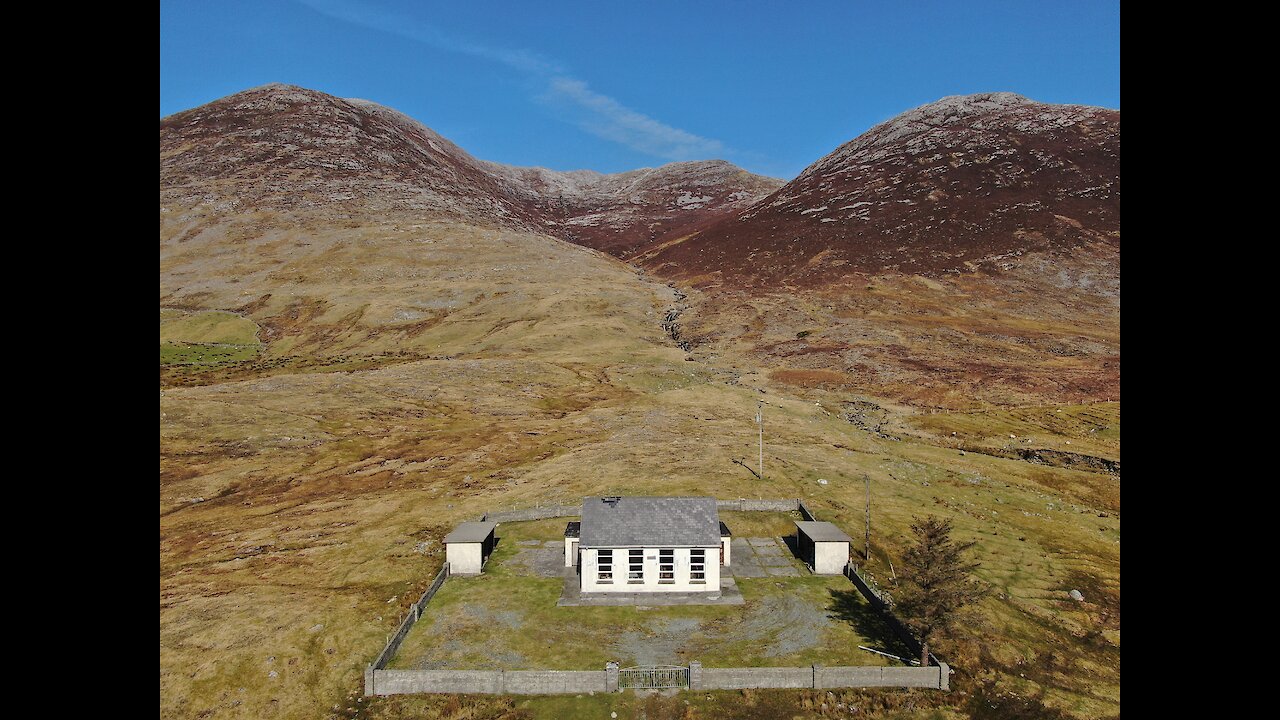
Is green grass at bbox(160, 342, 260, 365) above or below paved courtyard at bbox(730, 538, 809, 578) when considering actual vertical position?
above

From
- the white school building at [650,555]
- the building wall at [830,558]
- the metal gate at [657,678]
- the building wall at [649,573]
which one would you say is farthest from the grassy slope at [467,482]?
the white school building at [650,555]

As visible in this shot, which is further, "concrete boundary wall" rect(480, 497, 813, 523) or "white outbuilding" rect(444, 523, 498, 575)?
"concrete boundary wall" rect(480, 497, 813, 523)

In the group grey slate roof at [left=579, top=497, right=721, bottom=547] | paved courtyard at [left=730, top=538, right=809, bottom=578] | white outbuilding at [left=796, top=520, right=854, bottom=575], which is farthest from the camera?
paved courtyard at [left=730, top=538, right=809, bottom=578]

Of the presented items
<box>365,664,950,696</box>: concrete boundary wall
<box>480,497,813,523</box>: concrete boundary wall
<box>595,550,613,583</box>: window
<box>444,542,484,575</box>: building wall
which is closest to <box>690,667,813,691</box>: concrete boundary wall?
<box>365,664,950,696</box>: concrete boundary wall

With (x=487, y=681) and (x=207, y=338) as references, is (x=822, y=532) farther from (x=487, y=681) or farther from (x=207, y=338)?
(x=207, y=338)

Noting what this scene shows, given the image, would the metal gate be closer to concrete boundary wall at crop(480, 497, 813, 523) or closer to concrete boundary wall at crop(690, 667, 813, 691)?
concrete boundary wall at crop(690, 667, 813, 691)

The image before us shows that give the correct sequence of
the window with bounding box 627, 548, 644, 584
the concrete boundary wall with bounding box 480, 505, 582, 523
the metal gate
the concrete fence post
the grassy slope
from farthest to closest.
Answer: the concrete boundary wall with bounding box 480, 505, 582, 523 < the window with bounding box 627, 548, 644, 584 < the grassy slope < the metal gate < the concrete fence post
